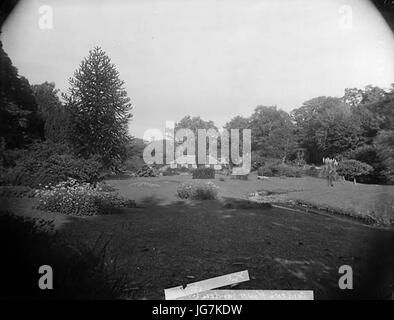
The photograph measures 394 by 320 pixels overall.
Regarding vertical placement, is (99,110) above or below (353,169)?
above

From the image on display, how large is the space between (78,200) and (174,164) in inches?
58.4

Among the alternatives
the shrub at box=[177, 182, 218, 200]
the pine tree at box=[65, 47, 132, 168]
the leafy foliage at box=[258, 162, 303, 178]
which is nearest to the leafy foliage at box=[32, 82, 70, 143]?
the pine tree at box=[65, 47, 132, 168]

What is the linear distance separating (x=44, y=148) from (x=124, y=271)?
213 centimetres

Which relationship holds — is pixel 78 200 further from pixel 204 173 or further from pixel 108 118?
pixel 204 173

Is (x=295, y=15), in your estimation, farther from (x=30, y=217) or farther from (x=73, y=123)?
(x=30, y=217)

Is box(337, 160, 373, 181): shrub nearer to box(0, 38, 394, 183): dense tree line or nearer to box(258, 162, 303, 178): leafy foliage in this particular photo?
box(0, 38, 394, 183): dense tree line

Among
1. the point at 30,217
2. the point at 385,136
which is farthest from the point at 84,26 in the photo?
the point at 385,136

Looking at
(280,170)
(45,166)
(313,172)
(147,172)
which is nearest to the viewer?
(45,166)

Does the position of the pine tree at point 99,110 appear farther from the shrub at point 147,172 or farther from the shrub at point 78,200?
the shrub at point 78,200

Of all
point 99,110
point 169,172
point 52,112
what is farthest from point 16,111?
point 169,172

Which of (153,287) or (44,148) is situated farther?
(44,148)

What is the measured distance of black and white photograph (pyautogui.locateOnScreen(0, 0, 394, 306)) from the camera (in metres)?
3.36

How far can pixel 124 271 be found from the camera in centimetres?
332

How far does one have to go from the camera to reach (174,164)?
414 cm
